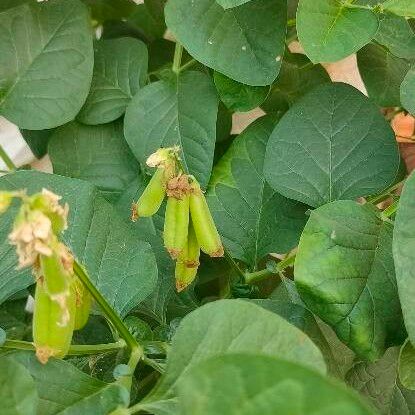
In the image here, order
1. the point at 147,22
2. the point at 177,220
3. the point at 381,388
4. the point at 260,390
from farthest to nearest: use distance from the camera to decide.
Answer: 1. the point at 147,22
2. the point at 381,388
3. the point at 177,220
4. the point at 260,390

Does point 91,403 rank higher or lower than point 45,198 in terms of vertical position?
lower

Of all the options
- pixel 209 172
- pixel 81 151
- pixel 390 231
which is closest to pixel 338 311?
pixel 390 231

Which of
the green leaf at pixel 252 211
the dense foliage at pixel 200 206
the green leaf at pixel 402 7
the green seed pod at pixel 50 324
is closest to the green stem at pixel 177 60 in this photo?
the dense foliage at pixel 200 206

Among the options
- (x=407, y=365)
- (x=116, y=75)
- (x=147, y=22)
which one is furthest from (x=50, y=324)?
(x=147, y=22)

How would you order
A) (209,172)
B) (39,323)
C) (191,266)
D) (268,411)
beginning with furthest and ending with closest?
1. (209,172)
2. (191,266)
3. (39,323)
4. (268,411)

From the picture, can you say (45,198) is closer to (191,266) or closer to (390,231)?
(191,266)

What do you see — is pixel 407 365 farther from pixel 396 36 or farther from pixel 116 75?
pixel 116 75
